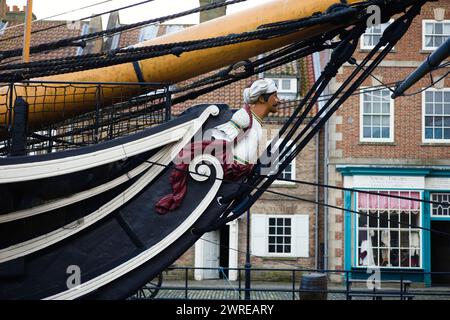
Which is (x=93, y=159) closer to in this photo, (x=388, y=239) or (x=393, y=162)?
(x=388, y=239)

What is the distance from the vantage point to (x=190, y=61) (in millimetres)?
5023

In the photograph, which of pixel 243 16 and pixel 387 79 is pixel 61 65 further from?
pixel 387 79

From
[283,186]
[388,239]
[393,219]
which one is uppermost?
[283,186]

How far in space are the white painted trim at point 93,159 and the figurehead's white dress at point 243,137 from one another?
0.17 m

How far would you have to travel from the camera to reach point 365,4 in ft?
15.2

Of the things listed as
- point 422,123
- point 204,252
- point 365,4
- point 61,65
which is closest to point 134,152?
point 61,65

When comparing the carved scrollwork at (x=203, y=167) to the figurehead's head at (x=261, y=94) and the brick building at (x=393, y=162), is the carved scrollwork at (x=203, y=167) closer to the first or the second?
the figurehead's head at (x=261, y=94)

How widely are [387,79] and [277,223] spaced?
17.0 feet

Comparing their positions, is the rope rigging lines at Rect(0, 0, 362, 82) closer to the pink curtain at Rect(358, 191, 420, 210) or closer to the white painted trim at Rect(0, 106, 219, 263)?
the white painted trim at Rect(0, 106, 219, 263)

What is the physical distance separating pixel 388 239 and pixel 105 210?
41.0 feet

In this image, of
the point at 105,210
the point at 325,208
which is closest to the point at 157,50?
the point at 105,210

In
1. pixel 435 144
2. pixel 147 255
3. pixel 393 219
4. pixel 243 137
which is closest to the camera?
pixel 147 255

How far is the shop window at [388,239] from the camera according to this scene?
15625 millimetres

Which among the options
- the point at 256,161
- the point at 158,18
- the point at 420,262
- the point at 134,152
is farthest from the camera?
the point at 420,262
